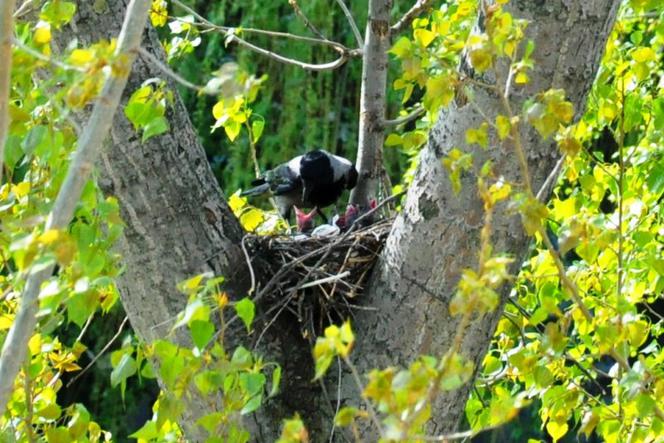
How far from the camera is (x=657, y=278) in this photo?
3311 mm

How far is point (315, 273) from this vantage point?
3102 millimetres

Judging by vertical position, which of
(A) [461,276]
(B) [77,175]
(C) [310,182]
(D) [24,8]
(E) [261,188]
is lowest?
(E) [261,188]

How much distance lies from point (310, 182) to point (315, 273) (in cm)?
185

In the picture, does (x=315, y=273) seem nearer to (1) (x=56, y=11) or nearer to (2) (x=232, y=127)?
(2) (x=232, y=127)

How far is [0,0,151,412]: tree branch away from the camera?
193 cm

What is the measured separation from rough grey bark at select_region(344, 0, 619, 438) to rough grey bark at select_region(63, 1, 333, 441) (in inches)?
10.9

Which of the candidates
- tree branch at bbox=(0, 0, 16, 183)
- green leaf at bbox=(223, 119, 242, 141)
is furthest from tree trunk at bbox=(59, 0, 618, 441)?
tree branch at bbox=(0, 0, 16, 183)

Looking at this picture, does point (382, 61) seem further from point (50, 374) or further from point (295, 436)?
point (295, 436)

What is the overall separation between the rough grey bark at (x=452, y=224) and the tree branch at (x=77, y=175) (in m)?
0.85

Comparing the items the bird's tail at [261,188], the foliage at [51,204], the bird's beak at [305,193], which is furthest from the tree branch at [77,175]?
the bird's tail at [261,188]

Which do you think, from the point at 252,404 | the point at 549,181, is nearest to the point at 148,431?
the point at 252,404

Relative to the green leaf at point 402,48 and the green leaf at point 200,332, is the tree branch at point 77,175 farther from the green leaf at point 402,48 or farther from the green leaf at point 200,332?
the green leaf at point 402,48

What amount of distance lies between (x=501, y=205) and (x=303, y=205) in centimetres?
260

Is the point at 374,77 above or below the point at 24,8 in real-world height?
below
